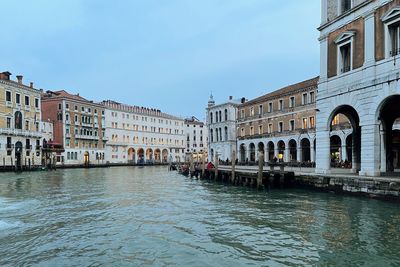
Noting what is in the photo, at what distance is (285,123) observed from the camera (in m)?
48.5

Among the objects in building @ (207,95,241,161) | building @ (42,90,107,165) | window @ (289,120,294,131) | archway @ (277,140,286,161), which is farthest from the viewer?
building @ (42,90,107,165)

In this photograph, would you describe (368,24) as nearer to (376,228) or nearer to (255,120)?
(376,228)

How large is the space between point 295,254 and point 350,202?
8.57m

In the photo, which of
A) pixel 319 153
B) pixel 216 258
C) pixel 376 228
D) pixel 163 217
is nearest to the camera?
pixel 216 258

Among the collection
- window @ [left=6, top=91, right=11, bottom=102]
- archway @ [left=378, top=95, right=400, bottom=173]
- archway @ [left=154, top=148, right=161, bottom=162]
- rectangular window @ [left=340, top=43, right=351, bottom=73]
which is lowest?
archway @ [left=154, top=148, right=161, bottom=162]

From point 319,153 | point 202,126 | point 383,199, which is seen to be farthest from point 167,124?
point 383,199

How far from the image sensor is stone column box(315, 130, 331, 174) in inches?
861

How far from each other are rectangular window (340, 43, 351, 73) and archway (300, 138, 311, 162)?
81.6 feet

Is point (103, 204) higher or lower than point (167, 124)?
lower

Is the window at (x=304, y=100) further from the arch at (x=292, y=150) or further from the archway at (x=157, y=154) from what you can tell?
the archway at (x=157, y=154)

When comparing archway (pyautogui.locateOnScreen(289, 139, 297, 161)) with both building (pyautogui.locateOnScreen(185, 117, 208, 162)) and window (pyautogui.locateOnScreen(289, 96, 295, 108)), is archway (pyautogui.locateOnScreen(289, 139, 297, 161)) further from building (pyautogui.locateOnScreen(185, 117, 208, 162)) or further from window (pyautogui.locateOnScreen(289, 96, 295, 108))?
building (pyautogui.locateOnScreen(185, 117, 208, 162))

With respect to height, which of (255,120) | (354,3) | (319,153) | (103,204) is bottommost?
(103,204)

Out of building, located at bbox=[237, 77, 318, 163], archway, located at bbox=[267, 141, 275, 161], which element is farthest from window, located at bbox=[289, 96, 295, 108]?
archway, located at bbox=[267, 141, 275, 161]

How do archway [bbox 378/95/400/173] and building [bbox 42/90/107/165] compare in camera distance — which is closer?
archway [bbox 378/95/400/173]
